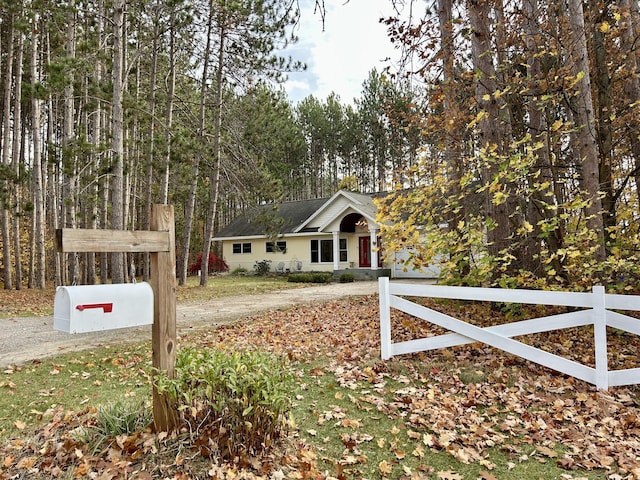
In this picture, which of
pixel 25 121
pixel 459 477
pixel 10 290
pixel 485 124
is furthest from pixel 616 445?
pixel 25 121

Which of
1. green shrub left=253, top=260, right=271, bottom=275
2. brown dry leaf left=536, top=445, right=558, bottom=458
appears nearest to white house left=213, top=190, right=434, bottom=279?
green shrub left=253, top=260, right=271, bottom=275

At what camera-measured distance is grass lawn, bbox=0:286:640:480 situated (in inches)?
123

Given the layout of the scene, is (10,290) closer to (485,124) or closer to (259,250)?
(259,250)

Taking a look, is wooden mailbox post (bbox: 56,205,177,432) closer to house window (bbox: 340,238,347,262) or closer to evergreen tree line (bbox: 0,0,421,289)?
evergreen tree line (bbox: 0,0,421,289)

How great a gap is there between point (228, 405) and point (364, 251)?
20.8 meters

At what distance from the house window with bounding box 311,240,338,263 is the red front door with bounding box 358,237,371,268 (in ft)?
5.98

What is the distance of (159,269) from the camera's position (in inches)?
132

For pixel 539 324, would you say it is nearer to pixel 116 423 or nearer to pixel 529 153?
pixel 529 153

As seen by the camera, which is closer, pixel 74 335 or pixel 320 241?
pixel 74 335

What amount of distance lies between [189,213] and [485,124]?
1390 cm

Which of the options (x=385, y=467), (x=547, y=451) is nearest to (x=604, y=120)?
(x=547, y=451)

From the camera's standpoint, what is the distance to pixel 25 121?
23578mm

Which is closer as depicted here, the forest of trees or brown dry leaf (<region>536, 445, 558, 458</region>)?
brown dry leaf (<region>536, 445, 558, 458</region>)

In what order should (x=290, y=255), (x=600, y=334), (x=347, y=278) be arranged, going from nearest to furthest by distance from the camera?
(x=600, y=334), (x=347, y=278), (x=290, y=255)
